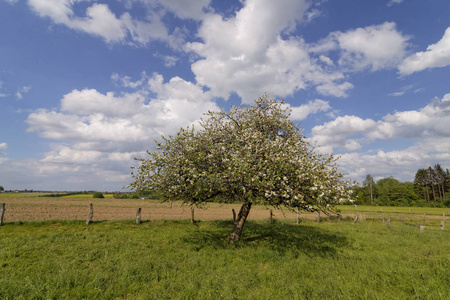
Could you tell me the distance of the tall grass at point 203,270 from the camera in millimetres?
7668

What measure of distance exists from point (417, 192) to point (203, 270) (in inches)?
6028

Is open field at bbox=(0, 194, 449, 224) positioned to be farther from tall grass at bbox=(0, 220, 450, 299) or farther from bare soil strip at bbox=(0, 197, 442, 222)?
tall grass at bbox=(0, 220, 450, 299)

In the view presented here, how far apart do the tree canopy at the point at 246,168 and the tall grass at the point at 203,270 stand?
301 cm

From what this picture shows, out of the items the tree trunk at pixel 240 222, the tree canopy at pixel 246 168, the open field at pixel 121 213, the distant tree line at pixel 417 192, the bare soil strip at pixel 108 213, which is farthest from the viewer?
A: the distant tree line at pixel 417 192

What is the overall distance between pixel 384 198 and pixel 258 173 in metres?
124

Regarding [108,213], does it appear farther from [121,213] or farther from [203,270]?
[203,270]

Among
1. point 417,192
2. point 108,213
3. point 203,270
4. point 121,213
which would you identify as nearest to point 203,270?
point 203,270

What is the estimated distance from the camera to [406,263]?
11.1 meters

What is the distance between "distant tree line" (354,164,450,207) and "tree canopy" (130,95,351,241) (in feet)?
350

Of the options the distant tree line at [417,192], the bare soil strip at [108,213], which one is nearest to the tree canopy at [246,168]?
the bare soil strip at [108,213]

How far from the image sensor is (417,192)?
119 metres

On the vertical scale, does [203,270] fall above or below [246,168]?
below

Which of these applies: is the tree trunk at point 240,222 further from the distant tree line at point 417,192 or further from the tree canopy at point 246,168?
the distant tree line at point 417,192

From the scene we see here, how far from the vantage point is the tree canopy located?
1173 centimetres
